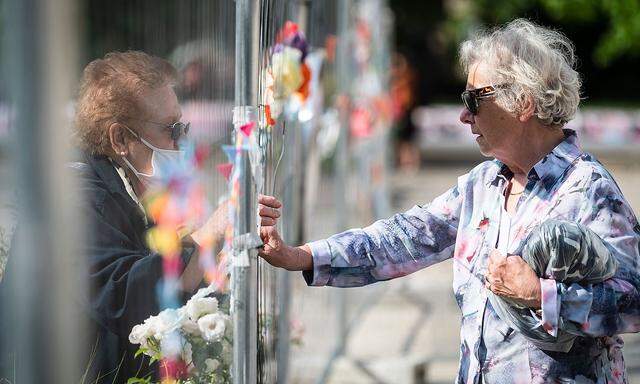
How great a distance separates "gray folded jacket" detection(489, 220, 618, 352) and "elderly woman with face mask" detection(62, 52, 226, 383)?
0.75 metres

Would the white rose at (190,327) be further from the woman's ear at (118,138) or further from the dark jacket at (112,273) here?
the woman's ear at (118,138)

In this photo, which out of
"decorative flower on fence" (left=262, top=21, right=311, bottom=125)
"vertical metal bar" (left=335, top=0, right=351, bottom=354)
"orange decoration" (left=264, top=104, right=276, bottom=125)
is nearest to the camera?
"orange decoration" (left=264, top=104, right=276, bottom=125)

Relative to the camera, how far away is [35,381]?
1604 millimetres

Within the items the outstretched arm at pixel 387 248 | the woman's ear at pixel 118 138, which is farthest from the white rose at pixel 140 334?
the outstretched arm at pixel 387 248

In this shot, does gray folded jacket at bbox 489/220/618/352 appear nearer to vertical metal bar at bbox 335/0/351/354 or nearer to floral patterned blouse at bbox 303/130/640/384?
floral patterned blouse at bbox 303/130/640/384

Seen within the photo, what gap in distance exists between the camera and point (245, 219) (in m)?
2.21

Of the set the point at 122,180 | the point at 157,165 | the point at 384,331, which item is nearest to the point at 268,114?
the point at 157,165

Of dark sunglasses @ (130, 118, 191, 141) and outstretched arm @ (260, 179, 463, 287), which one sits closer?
dark sunglasses @ (130, 118, 191, 141)

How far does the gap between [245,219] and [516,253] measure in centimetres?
61

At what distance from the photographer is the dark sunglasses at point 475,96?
243cm

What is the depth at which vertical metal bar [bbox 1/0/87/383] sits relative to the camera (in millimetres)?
1548

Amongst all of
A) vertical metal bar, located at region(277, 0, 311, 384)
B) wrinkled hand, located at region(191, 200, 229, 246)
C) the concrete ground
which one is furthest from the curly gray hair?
the concrete ground

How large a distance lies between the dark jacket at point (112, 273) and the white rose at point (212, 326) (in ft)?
0.53

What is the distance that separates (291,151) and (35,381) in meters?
2.14
